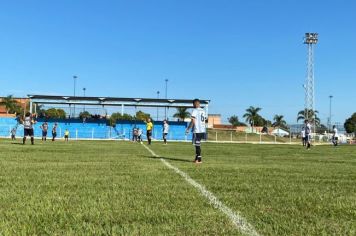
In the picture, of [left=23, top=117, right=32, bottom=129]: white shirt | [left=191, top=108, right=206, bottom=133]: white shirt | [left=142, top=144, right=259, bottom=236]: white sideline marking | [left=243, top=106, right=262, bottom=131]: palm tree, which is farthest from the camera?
[left=243, top=106, right=262, bottom=131]: palm tree

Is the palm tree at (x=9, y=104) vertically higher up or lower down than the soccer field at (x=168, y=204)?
higher up

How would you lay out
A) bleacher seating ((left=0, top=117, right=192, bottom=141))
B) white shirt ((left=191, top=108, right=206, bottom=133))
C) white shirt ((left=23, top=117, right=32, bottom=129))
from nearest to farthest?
white shirt ((left=191, top=108, right=206, bottom=133)), white shirt ((left=23, top=117, right=32, bottom=129)), bleacher seating ((left=0, top=117, right=192, bottom=141))

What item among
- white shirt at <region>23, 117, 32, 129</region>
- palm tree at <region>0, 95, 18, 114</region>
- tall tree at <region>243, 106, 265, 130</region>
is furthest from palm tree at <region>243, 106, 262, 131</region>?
white shirt at <region>23, 117, 32, 129</region>

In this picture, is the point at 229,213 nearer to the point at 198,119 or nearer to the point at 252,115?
the point at 198,119

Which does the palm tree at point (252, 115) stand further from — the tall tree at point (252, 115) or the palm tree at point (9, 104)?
the palm tree at point (9, 104)

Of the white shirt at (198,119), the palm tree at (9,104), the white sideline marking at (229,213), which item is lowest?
the white sideline marking at (229,213)

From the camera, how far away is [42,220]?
529cm

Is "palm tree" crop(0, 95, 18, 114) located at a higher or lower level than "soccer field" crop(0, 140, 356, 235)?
higher

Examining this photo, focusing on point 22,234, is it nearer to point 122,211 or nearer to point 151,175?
point 122,211

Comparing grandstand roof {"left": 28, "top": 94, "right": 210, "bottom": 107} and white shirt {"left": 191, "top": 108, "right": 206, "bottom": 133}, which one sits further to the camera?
grandstand roof {"left": 28, "top": 94, "right": 210, "bottom": 107}

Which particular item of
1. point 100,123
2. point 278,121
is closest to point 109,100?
point 100,123

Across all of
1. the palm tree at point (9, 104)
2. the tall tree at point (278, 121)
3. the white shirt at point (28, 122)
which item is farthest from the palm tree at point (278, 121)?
the white shirt at point (28, 122)

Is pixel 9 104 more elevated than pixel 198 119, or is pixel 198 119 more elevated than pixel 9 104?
pixel 9 104

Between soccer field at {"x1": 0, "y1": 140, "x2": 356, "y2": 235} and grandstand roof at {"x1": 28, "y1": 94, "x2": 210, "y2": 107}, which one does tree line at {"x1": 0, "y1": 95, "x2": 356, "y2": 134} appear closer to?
grandstand roof at {"x1": 28, "y1": 94, "x2": 210, "y2": 107}
